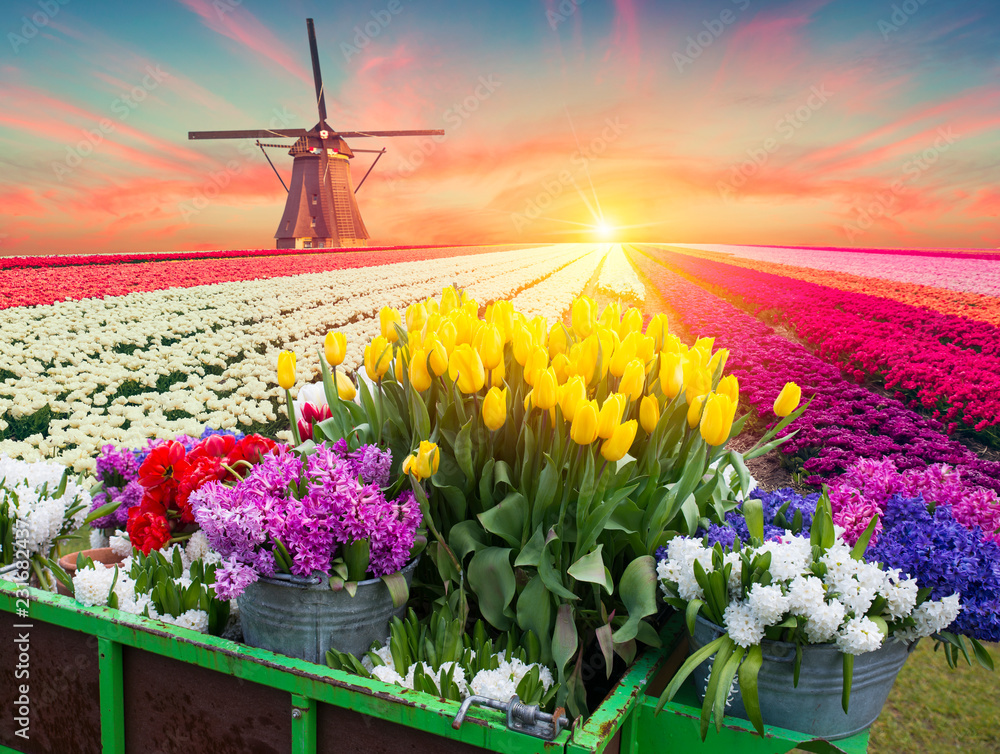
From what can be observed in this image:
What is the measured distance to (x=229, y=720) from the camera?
5.02ft

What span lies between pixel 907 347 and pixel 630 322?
20.8 feet

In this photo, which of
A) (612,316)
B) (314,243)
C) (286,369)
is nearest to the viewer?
(286,369)

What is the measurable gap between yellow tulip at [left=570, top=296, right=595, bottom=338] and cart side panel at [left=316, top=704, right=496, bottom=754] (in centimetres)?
112

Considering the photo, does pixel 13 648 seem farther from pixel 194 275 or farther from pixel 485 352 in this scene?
pixel 194 275

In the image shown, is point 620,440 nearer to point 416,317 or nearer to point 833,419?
point 416,317

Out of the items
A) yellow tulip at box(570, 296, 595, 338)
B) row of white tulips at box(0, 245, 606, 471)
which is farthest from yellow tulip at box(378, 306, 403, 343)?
row of white tulips at box(0, 245, 606, 471)

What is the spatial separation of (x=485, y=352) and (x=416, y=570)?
73 centimetres

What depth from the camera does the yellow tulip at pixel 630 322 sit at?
196 centimetres

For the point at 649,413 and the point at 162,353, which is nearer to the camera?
the point at 649,413

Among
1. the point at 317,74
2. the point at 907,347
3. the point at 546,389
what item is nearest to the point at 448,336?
the point at 546,389

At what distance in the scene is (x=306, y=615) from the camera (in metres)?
1.57

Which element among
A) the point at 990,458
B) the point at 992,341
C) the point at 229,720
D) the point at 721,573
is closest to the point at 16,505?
the point at 229,720

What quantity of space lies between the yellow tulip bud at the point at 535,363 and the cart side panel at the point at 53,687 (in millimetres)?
1279

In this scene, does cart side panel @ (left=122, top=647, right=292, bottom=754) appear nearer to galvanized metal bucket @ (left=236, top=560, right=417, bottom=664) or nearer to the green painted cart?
the green painted cart
